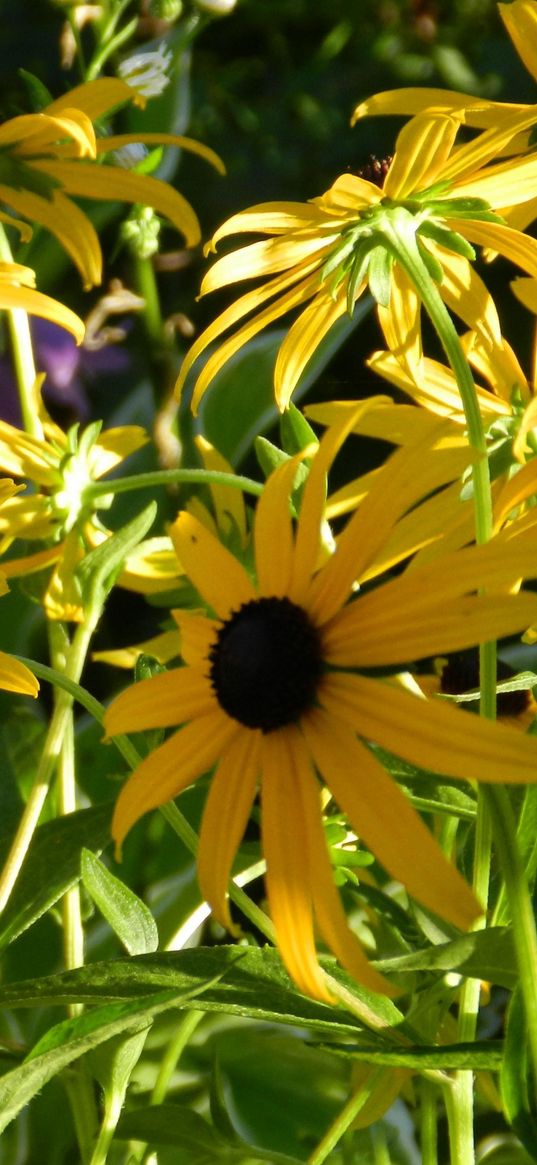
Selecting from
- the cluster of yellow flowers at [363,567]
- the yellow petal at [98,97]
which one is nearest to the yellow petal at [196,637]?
the cluster of yellow flowers at [363,567]

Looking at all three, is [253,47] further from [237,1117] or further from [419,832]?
[419,832]

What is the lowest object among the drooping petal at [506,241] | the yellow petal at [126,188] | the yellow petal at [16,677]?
the yellow petal at [16,677]

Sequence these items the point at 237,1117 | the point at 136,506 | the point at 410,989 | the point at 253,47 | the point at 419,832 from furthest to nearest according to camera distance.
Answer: the point at 253,47
the point at 136,506
the point at 237,1117
the point at 410,989
the point at 419,832

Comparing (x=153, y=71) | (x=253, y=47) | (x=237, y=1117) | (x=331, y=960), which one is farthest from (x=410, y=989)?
(x=253, y=47)

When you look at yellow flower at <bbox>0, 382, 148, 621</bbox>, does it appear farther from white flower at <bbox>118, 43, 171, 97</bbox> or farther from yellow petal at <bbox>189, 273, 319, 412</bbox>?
white flower at <bbox>118, 43, 171, 97</bbox>


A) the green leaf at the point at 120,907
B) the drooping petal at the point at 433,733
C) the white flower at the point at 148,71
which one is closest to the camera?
the drooping petal at the point at 433,733

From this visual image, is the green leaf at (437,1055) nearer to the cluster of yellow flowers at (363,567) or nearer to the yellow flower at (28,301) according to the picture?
the cluster of yellow flowers at (363,567)

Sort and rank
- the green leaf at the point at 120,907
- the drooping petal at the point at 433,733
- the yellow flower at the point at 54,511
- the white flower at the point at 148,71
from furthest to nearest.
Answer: the white flower at the point at 148,71 → the yellow flower at the point at 54,511 → the green leaf at the point at 120,907 → the drooping petal at the point at 433,733

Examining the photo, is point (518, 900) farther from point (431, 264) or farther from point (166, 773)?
point (431, 264)

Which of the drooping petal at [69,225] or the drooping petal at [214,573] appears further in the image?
the drooping petal at [69,225]
